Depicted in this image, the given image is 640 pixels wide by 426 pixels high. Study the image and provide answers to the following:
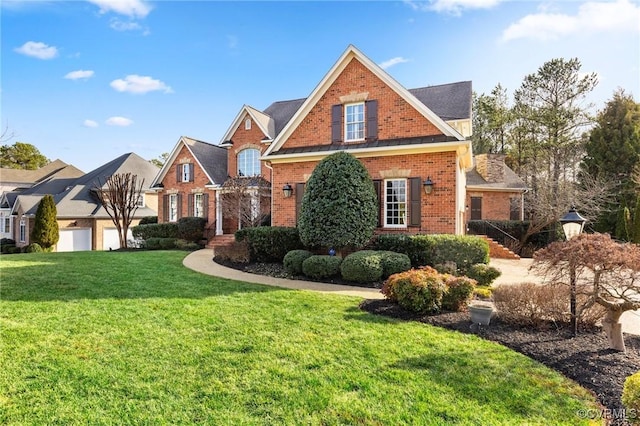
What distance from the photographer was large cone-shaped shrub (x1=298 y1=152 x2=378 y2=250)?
10672 mm

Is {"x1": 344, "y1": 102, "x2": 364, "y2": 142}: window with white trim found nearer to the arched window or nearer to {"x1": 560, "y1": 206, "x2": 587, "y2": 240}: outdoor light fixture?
{"x1": 560, "y1": 206, "x2": 587, "y2": 240}: outdoor light fixture

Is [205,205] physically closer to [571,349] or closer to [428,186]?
[428,186]

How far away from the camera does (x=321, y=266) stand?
982 cm

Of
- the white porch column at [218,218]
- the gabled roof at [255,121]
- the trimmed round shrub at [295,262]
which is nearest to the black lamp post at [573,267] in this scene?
the trimmed round shrub at [295,262]

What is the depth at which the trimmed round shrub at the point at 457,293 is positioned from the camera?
21.2ft

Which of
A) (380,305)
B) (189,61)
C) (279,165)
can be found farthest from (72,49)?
(380,305)

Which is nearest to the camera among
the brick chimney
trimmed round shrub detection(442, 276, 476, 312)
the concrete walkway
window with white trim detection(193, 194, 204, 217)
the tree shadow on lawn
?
trimmed round shrub detection(442, 276, 476, 312)

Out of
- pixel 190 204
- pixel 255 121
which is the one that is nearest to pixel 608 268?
pixel 255 121

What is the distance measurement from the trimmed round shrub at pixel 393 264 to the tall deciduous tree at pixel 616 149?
1800cm

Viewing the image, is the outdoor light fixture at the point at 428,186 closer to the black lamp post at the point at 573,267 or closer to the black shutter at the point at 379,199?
the black shutter at the point at 379,199

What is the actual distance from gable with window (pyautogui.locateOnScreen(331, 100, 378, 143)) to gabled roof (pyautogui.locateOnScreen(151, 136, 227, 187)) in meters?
11.9

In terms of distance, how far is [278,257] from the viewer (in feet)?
40.7

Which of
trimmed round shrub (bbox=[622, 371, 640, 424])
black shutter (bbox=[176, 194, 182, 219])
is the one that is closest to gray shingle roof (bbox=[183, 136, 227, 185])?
black shutter (bbox=[176, 194, 182, 219])

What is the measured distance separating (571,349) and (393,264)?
5159 millimetres
